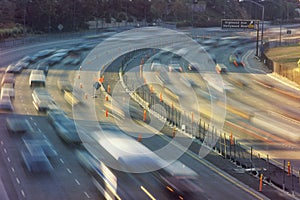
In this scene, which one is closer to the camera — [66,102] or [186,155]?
[186,155]

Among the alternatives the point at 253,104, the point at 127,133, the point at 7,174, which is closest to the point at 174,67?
the point at 253,104

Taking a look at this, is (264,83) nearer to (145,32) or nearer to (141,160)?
(141,160)

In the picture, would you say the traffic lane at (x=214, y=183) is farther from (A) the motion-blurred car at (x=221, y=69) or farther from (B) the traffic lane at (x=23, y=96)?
(A) the motion-blurred car at (x=221, y=69)

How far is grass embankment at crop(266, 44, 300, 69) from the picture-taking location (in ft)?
343

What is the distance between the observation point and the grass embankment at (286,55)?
105 m

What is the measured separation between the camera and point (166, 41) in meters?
132

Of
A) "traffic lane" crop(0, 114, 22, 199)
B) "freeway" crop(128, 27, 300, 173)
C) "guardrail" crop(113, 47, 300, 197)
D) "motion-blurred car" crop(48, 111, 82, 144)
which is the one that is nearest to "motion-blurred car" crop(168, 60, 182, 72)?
"freeway" crop(128, 27, 300, 173)

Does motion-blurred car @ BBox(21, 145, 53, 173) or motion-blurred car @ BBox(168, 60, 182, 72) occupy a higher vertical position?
motion-blurred car @ BBox(168, 60, 182, 72)

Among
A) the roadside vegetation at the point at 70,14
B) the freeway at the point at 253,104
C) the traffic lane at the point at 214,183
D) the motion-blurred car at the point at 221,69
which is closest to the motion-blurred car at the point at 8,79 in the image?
the freeway at the point at 253,104

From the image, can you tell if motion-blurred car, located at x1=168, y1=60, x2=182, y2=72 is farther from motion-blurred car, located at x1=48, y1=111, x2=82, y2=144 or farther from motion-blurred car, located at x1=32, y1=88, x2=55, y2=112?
motion-blurred car, located at x1=48, y1=111, x2=82, y2=144

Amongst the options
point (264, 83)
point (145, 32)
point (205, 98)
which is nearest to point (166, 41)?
point (145, 32)

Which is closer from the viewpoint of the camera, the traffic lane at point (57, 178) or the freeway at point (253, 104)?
the traffic lane at point (57, 178)

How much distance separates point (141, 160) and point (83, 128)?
11787mm

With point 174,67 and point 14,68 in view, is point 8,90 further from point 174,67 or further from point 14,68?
point 174,67
